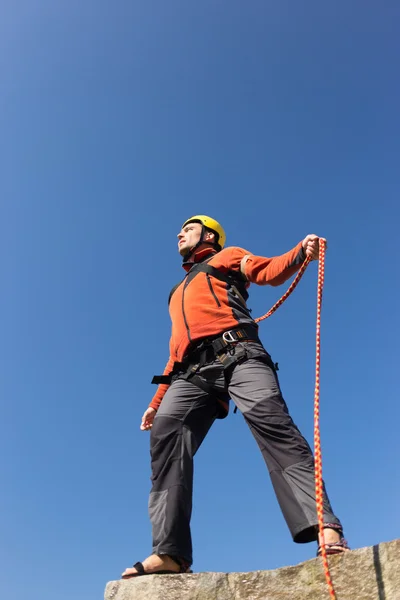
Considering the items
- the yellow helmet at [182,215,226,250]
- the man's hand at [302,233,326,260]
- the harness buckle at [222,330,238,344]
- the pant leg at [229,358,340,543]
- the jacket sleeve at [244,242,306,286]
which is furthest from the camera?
the yellow helmet at [182,215,226,250]

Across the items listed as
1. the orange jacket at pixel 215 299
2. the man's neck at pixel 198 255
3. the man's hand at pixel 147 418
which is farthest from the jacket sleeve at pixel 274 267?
the man's hand at pixel 147 418

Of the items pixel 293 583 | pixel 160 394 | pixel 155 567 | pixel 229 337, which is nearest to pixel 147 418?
pixel 160 394

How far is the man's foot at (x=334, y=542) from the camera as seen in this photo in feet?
9.78

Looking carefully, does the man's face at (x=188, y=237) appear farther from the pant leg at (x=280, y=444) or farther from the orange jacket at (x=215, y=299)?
the pant leg at (x=280, y=444)

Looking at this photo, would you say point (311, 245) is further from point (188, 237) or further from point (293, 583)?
point (293, 583)

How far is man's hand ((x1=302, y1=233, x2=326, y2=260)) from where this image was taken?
396 cm

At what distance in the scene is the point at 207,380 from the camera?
437cm

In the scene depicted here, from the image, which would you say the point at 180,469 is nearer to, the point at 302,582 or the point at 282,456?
the point at 282,456

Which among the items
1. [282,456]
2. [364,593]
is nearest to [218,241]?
[282,456]

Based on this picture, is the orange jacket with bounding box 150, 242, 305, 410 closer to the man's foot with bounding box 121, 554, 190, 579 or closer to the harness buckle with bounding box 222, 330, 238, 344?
the harness buckle with bounding box 222, 330, 238, 344

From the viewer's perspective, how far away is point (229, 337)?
430cm

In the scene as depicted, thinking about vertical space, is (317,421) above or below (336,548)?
above

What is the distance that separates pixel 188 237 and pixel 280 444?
9.93 feet

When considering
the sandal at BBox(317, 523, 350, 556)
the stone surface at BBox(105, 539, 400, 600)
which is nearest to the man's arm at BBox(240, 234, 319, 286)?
the sandal at BBox(317, 523, 350, 556)
